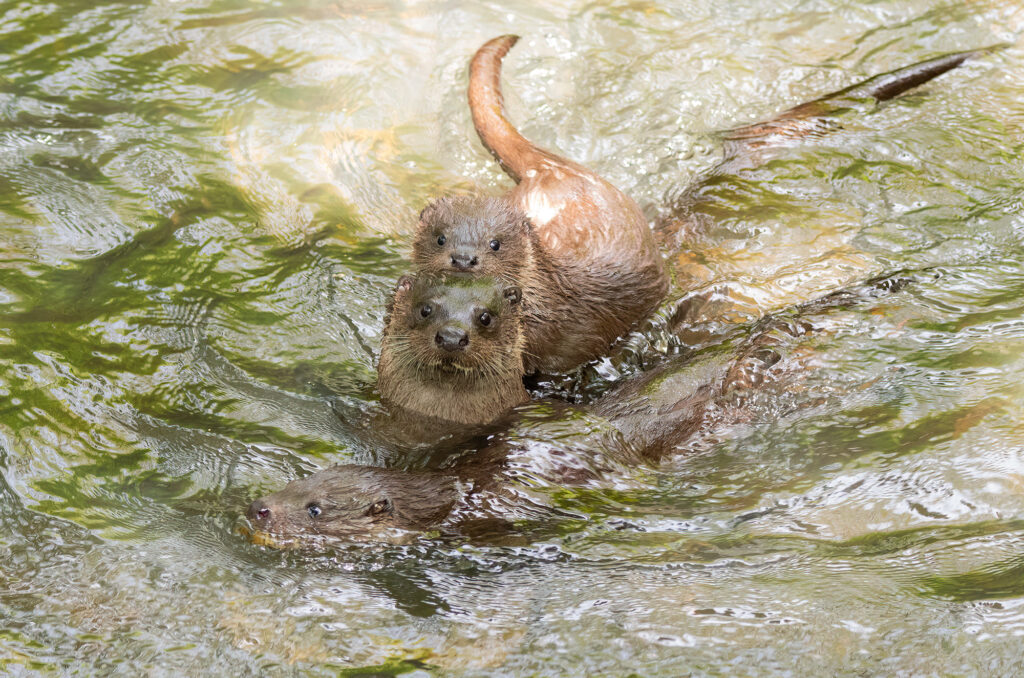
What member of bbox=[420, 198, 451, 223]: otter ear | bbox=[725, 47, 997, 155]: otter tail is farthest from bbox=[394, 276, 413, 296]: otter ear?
bbox=[725, 47, 997, 155]: otter tail

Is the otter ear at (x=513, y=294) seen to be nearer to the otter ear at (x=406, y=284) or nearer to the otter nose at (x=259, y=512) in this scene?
the otter ear at (x=406, y=284)

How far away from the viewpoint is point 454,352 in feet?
10.4

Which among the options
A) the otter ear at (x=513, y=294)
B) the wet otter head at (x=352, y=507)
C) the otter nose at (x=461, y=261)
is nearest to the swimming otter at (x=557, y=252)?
the otter nose at (x=461, y=261)

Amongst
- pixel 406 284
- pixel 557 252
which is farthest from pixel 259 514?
pixel 557 252

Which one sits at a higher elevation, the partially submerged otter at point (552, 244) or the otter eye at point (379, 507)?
the partially submerged otter at point (552, 244)

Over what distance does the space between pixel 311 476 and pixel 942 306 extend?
7.50 feet

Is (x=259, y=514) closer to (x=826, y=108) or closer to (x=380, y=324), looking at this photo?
(x=380, y=324)

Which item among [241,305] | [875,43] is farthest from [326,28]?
[875,43]

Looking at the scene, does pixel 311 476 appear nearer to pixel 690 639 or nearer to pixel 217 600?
pixel 217 600

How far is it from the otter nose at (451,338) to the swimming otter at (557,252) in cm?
30

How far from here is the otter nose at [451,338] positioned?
3.09 meters

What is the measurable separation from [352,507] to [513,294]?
3.00ft

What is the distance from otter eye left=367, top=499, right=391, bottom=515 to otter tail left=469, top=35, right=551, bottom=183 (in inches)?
71.3

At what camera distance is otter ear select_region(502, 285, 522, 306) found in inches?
130
